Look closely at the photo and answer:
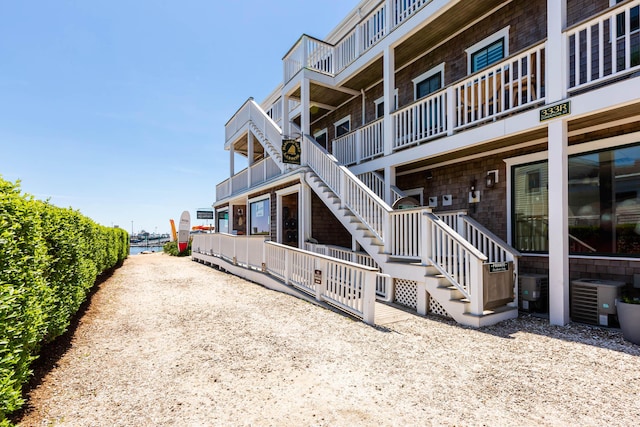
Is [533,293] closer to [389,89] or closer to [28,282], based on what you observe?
[389,89]

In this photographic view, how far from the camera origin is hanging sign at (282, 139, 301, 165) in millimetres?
9984

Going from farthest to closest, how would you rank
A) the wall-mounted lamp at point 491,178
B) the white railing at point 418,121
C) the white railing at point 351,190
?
1. the wall-mounted lamp at point 491,178
2. the white railing at point 418,121
3. the white railing at point 351,190

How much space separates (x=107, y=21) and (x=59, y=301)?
27.0 feet

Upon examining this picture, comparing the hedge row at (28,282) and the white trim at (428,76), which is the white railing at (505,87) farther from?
the hedge row at (28,282)

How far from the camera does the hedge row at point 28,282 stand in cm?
224

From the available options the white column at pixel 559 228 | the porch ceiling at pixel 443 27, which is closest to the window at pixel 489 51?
the porch ceiling at pixel 443 27

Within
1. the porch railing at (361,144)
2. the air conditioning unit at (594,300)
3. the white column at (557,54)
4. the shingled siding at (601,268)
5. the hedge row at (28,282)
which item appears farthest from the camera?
the porch railing at (361,144)

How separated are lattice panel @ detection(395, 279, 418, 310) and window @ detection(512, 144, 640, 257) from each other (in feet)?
9.73

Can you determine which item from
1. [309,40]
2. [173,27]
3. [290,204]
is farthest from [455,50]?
[173,27]

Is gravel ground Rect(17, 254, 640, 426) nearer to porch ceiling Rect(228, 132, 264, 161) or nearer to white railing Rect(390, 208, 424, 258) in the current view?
white railing Rect(390, 208, 424, 258)

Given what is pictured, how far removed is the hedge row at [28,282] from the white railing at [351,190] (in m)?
5.42

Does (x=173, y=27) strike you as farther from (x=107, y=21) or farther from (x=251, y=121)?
(x=251, y=121)

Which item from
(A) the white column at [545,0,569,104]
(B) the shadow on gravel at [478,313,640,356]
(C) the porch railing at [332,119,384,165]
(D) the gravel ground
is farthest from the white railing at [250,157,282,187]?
(B) the shadow on gravel at [478,313,640,356]

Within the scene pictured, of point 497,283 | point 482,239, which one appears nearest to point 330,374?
point 497,283
